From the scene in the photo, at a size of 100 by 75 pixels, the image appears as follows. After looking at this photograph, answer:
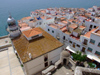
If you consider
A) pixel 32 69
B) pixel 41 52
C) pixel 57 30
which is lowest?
pixel 32 69

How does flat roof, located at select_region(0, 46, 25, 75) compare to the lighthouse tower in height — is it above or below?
below

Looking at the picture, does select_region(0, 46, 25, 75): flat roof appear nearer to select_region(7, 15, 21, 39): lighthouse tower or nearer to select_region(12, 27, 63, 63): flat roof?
select_region(12, 27, 63, 63): flat roof

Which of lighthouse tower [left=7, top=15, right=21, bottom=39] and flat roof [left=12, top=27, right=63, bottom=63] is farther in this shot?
lighthouse tower [left=7, top=15, right=21, bottom=39]

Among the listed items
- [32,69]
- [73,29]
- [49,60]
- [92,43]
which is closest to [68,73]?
[49,60]

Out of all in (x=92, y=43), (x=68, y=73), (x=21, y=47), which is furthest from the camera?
(x=92, y=43)

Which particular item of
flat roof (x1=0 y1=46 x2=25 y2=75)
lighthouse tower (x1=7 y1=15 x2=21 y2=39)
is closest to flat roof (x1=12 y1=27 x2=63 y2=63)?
lighthouse tower (x1=7 y1=15 x2=21 y2=39)

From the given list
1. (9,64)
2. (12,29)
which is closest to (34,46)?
(12,29)

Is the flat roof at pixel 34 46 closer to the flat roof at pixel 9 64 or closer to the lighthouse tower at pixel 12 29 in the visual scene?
the lighthouse tower at pixel 12 29

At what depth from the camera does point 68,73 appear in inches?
711

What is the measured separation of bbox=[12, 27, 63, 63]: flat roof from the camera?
21177 mm

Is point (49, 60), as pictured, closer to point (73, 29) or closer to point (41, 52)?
point (41, 52)

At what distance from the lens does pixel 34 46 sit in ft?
76.8

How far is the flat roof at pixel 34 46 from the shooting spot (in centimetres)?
2118

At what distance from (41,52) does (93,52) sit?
1800cm
